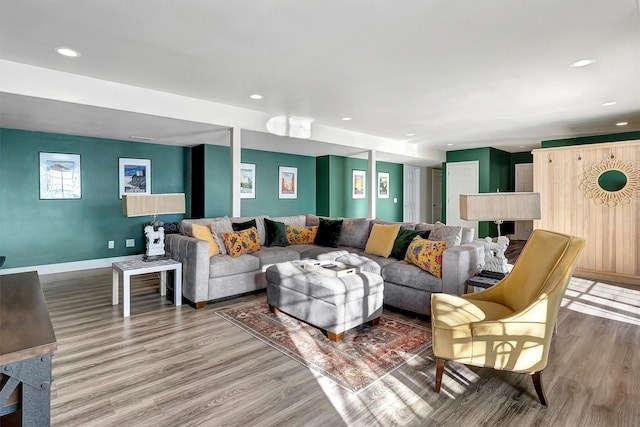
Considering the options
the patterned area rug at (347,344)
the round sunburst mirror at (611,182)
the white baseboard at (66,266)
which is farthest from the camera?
the white baseboard at (66,266)

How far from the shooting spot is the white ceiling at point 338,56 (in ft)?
7.90

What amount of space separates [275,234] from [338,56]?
256 centimetres

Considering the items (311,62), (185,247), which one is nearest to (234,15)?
(311,62)

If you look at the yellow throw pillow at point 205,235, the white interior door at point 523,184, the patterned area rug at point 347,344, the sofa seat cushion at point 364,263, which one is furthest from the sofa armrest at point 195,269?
the white interior door at point 523,184

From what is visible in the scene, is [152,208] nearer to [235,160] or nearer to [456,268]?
[235,160]

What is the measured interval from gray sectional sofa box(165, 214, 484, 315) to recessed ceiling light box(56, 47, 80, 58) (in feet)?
6.71

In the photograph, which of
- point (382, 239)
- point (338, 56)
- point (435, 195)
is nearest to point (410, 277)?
point (382, 239)

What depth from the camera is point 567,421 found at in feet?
6.11

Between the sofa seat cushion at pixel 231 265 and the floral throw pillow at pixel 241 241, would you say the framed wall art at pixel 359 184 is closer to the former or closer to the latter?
the floral throw pillow at pixel 241 241

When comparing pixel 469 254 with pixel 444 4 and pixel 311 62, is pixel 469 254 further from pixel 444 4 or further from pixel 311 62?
pixel 311 62

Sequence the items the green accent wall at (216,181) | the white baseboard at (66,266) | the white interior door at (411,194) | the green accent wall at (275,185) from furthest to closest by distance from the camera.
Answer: the white interior door at (411,194) < the green accent wall at (275,185) < the green accent wall at (216,181) < the white baseboard at (66,266)

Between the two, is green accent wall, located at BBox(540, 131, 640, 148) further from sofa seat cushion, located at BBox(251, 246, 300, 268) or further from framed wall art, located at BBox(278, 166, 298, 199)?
sofa seat cushion, located at BBox(251, 246, 300, 268)

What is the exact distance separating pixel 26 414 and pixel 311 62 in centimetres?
318

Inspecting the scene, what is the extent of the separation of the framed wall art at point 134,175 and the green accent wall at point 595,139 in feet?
27.0
